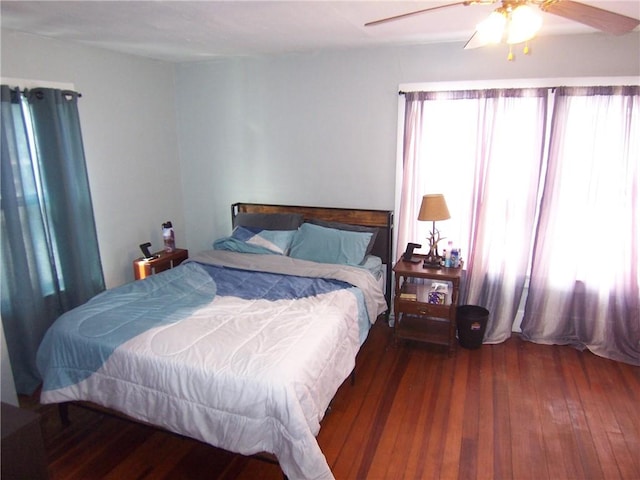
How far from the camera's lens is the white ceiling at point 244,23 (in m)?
2.27

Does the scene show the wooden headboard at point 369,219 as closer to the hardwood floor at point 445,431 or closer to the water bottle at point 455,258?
the water bottle at point 455,258

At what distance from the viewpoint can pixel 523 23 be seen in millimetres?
1524

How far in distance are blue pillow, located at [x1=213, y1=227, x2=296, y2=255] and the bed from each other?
0.88 ft

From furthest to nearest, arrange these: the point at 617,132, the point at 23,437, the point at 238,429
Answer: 1. the point at 617,132
2. the point at 238,429
3. the point at 23,437

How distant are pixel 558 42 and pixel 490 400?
251cm

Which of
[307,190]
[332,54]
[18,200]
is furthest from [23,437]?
[332,54]

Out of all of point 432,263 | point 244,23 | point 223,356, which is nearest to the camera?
point 223,356

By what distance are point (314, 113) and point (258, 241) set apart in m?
1.22

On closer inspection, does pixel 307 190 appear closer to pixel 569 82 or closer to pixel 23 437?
pixel 569 82

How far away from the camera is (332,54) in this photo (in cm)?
362

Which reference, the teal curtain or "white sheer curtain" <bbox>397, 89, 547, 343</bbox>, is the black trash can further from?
the teal curtain

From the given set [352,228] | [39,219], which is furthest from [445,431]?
[39,219]

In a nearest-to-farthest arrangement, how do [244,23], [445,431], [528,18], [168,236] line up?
[528,18] → [445,431] → [244,23] → [168,236]

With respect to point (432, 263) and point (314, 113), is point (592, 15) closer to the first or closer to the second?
point (432, 263)
